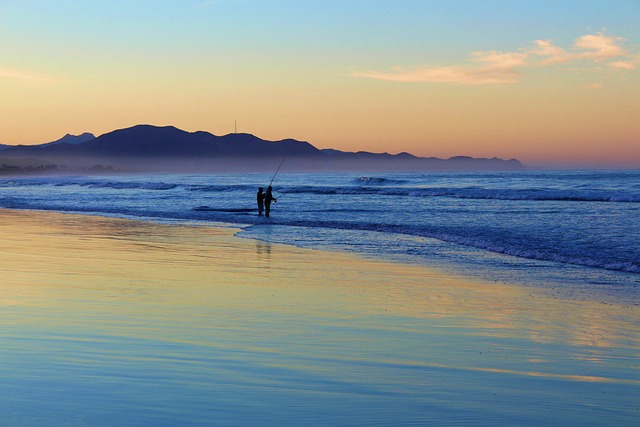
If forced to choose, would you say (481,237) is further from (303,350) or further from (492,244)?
(303,350)

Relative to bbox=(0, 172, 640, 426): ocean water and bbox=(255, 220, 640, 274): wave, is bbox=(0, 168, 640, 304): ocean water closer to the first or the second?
bbox=(255, 220, 640, 274): wave

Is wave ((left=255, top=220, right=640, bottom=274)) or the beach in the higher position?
the beach

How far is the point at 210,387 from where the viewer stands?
16.1 ft

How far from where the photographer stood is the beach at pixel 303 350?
14.8 ft

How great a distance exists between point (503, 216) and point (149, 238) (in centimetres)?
1423

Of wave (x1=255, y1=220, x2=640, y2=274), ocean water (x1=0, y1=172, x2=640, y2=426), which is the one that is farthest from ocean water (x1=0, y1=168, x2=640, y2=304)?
ocean water (x1=0, y1=172, x2=640, y2=426)

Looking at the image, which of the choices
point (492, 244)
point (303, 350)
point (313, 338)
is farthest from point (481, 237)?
point (303, 350)

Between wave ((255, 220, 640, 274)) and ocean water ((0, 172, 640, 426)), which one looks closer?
ocean water ((0, 172, 640, 426))

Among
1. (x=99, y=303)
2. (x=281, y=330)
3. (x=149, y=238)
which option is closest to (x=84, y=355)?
(x=281, y=330)

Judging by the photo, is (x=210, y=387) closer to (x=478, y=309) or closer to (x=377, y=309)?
(x=377, y=309)

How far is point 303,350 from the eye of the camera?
608 cm

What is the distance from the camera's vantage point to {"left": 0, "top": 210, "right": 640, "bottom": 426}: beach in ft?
14.8

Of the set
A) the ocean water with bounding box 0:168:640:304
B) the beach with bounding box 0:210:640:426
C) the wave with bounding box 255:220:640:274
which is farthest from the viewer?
the wave with bounding box 255:220:640:274

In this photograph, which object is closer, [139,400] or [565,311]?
[139,400]
